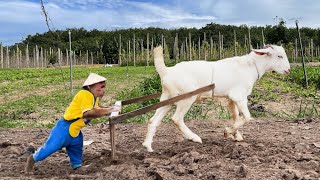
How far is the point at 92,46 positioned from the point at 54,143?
7119cm

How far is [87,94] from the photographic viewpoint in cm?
542

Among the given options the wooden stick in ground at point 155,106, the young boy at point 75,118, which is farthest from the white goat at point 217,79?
the young boy at point 75,118

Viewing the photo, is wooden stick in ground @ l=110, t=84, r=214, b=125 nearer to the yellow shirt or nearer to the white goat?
the white goat

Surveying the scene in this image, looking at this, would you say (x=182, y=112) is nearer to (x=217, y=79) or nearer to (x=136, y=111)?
(x=217, y=79)

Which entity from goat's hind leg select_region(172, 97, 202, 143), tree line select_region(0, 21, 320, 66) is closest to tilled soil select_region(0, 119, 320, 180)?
goat's hind leg select_region(172, 97, 202, 143)

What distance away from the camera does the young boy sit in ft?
17.6

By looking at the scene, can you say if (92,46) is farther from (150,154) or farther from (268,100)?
(150,154)

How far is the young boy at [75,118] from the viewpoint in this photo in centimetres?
536

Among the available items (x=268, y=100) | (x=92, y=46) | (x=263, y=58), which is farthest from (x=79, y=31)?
(x=263, y=58)

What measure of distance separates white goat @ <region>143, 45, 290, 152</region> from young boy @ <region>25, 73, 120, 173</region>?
1.01m

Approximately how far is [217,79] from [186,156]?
1.33 meters

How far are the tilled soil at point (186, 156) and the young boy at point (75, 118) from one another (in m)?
0.30

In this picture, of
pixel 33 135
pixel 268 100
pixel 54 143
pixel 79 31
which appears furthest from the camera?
pixel 79 31

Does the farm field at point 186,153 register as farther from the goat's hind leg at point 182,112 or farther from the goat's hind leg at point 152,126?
the goat's hind leg at point 182,112
